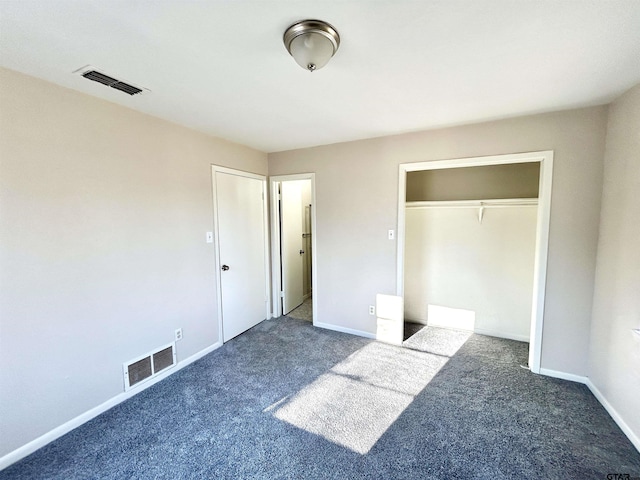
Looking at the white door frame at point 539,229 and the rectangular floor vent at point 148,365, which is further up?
the white door frame at point 539,229

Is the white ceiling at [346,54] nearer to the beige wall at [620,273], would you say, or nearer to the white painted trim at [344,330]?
the beige wall at [620,273]

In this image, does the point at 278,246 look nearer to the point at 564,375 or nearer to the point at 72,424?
the point at 72,424

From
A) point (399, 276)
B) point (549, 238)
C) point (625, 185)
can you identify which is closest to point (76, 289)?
point (399, 276)

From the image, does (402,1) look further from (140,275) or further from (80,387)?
(80,387)

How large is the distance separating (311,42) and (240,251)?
2.56 m

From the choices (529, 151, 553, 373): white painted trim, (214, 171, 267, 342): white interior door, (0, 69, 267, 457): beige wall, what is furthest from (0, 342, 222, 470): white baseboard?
(529, 151, 553, 373): white painted trim

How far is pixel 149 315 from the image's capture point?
2363 mm

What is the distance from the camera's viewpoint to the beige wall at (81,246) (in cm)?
162

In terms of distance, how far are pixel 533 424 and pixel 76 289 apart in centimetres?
343

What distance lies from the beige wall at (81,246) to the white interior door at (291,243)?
1440 millimetres

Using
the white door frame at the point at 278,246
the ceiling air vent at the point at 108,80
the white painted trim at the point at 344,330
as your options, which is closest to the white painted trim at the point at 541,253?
the white painted trim at the point at 344,330

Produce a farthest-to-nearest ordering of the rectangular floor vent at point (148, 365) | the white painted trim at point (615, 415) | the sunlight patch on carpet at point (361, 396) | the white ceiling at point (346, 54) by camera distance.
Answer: the rectangular floor vent at point (148, 365) → the sunlight patch on carpet at point (361, 396) → the white painted trim at point (615, 415) → the white ceiling at point (346, 54)

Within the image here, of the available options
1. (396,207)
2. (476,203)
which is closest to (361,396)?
(396,207)

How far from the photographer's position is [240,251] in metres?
3.38
